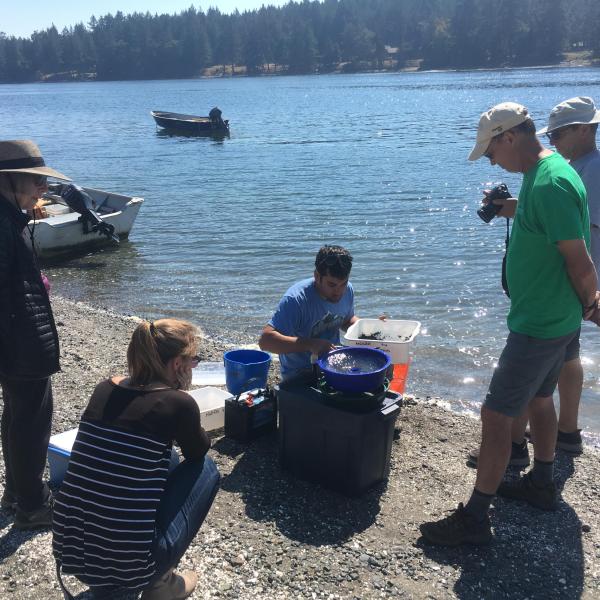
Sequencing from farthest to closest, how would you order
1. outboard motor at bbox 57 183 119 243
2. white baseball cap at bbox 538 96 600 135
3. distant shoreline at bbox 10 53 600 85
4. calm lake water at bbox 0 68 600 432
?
distant shoreline at bbox 10 53 600 85 → outboard motor at bbox 57 183 119 243 → calm lake water at bbox 0 68 600 432 → white baseball cap at bbox 538 96 600 135

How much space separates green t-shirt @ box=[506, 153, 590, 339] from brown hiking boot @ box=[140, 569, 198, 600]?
2.18 m

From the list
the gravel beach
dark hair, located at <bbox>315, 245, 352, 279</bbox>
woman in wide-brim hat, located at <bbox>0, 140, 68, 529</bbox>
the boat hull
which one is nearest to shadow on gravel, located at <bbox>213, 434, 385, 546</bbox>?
the gravel beach

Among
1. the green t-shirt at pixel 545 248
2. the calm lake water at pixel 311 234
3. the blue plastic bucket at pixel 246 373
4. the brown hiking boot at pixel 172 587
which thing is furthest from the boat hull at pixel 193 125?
the brown hiking boot at pixel 172 587

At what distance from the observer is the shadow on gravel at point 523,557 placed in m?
3.50

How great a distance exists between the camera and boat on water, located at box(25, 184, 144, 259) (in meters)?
12.7

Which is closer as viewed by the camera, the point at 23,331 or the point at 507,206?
the point at 23,331

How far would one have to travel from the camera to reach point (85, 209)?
12.9 meters

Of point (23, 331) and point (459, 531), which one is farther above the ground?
point (23, 331)

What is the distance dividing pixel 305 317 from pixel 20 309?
Answer: 6.11 ft

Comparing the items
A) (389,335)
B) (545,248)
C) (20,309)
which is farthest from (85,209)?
(545,248)

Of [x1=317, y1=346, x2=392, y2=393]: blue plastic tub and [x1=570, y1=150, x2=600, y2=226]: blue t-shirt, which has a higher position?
[x1=570, y1=150, x2=600, y2=226]: blue t-shirt

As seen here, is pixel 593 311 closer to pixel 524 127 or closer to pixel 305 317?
pixel 524 127

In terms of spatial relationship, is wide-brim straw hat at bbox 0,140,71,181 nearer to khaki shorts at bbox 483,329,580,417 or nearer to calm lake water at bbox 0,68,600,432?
khaki shorts at bbox 483,329,580,417

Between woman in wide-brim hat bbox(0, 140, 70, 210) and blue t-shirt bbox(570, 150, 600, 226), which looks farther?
blue t-shirt bbox(570, 150, 600, 226)
